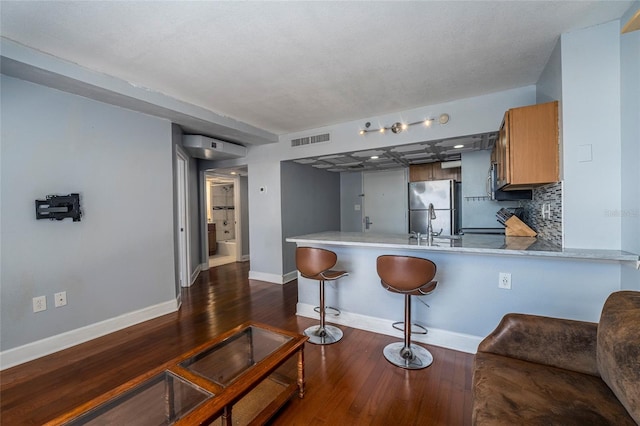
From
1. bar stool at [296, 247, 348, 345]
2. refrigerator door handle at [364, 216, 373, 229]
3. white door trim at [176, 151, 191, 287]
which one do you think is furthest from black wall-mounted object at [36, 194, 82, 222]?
refrigerator door handle at [364, 216, 373, 229]

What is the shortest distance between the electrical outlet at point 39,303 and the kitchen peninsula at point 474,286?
2.33 m

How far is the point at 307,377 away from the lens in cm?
201

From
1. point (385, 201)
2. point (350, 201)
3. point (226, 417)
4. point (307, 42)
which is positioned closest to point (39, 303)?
point (226, 417)

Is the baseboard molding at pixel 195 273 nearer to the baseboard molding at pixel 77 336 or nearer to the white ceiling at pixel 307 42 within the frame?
the baseboard molding at pixel 77 336

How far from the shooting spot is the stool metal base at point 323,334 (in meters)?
2.52

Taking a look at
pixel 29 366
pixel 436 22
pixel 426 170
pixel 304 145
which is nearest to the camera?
pixel 436 22

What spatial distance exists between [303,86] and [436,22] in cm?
131

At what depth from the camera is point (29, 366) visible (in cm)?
218

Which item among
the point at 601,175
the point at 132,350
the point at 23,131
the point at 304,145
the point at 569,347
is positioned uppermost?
the point at 304,145

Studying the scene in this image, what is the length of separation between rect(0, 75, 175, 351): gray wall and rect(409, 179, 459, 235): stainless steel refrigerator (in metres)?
4.11

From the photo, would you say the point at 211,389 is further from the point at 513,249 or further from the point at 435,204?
the point at 435,204

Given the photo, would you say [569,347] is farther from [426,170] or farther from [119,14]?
[426,170]

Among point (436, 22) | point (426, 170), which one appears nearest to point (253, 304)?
point (436, 22)

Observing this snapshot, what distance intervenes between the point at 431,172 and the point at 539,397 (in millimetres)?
4353
